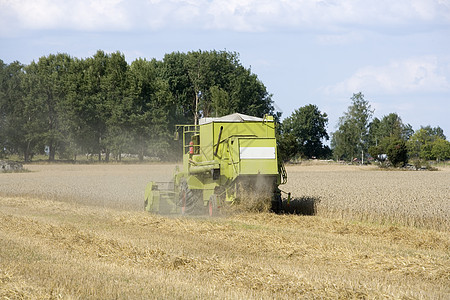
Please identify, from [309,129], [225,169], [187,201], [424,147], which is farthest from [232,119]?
[424,147]

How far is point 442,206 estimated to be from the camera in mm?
15422

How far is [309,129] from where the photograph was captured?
10188 cm

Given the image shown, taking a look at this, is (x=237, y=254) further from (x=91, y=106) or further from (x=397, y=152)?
(x=91, y=106)

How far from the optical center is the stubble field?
7.02 m

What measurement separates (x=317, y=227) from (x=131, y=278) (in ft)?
23.6

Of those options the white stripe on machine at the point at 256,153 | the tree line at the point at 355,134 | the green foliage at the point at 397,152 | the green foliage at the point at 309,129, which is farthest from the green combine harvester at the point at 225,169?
the green foliage at the point at 309,129

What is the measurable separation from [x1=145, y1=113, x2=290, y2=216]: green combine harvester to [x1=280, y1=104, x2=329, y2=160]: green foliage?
83.5 meters

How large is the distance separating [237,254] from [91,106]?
56978mm

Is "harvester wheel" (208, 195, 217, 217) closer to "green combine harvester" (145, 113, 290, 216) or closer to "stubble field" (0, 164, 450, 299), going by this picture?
"green combine harvester" (145, 113, 290, 216)

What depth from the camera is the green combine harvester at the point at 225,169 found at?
51.3ft

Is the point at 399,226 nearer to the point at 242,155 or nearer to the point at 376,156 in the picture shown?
the point at 242,155

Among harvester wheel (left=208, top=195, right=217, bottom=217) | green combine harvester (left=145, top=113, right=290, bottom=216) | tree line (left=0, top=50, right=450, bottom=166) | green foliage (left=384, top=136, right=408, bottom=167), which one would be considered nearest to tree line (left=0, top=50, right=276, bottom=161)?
tree line (left=0, top=50, right=450, bottom=166)

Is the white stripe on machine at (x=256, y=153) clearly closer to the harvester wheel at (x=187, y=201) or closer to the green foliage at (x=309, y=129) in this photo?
the harvester wheel at (x=187, y=201)

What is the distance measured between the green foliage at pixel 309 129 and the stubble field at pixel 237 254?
84073 millimetres
